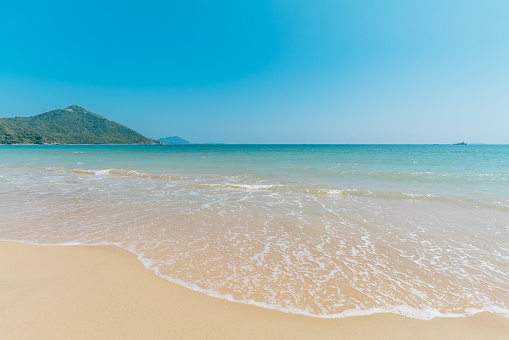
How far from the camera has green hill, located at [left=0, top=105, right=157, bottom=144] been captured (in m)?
135

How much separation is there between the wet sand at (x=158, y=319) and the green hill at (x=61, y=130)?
183301 mm

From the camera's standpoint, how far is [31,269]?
395 cm

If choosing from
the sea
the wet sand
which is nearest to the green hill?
the sea

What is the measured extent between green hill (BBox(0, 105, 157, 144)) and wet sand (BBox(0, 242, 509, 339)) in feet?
601

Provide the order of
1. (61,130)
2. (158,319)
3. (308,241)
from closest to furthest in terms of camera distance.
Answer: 1. (158,319)
2. (308,241)
3. (61,130)

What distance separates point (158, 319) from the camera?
282 centimetres

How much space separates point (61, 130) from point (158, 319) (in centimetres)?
22014

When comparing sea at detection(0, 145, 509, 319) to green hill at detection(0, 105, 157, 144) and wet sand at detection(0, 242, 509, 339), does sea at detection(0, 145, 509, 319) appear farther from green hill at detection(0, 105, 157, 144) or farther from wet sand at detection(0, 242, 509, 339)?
green hill at detection(0, 105, 157, 144)

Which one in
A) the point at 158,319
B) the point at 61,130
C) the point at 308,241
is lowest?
the point at 308,241

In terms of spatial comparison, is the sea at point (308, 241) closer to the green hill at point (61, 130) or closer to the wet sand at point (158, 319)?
the wet sand at point (158, 319)

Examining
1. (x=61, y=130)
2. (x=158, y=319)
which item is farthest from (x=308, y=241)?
(x=61, y=130)

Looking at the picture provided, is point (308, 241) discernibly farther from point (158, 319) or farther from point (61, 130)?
point (61, 130)

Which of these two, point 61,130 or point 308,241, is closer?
point 308,241

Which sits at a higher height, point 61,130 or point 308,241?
point 61,130
